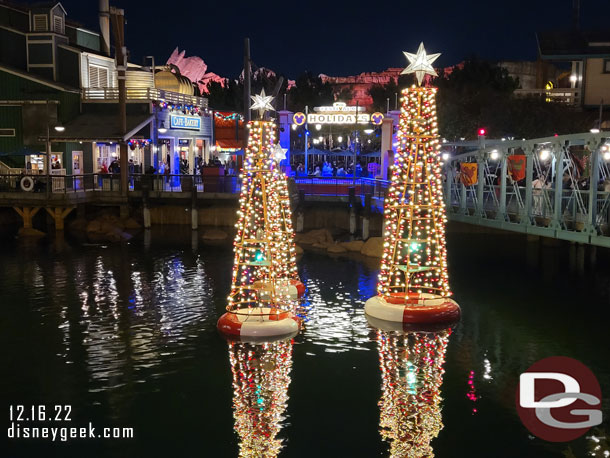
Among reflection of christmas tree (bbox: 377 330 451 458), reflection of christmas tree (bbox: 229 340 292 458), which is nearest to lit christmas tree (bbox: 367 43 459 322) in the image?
reflection of christmas tree (bbox: 377 330 451 458)

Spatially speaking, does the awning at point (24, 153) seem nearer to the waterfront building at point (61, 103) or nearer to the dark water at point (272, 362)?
the waterfront building at point (61, 103)

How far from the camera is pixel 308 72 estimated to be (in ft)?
266

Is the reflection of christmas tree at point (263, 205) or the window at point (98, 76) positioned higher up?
the window at point (98, 76)

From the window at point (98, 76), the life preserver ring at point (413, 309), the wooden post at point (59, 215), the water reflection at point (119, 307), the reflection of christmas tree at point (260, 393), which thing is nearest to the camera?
the reflection of christmas tree at point (260, 393)

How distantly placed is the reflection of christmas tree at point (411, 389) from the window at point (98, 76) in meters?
32.6

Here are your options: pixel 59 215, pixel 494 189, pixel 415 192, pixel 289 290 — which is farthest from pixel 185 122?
pixel 415 192

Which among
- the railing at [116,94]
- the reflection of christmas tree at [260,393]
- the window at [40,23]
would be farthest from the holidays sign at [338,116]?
the reflection of christmas tree at [260,393]

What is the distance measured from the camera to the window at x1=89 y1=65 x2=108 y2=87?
46656 millimetres

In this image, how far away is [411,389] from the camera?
16953 mm

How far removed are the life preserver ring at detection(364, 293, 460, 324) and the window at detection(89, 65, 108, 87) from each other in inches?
1226

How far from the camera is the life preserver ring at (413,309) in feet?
70.2

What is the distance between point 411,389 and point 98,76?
3715 cm

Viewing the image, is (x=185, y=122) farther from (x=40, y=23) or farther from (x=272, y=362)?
(x=272, y=362)

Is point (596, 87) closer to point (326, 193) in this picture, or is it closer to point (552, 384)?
point (326, 193)
